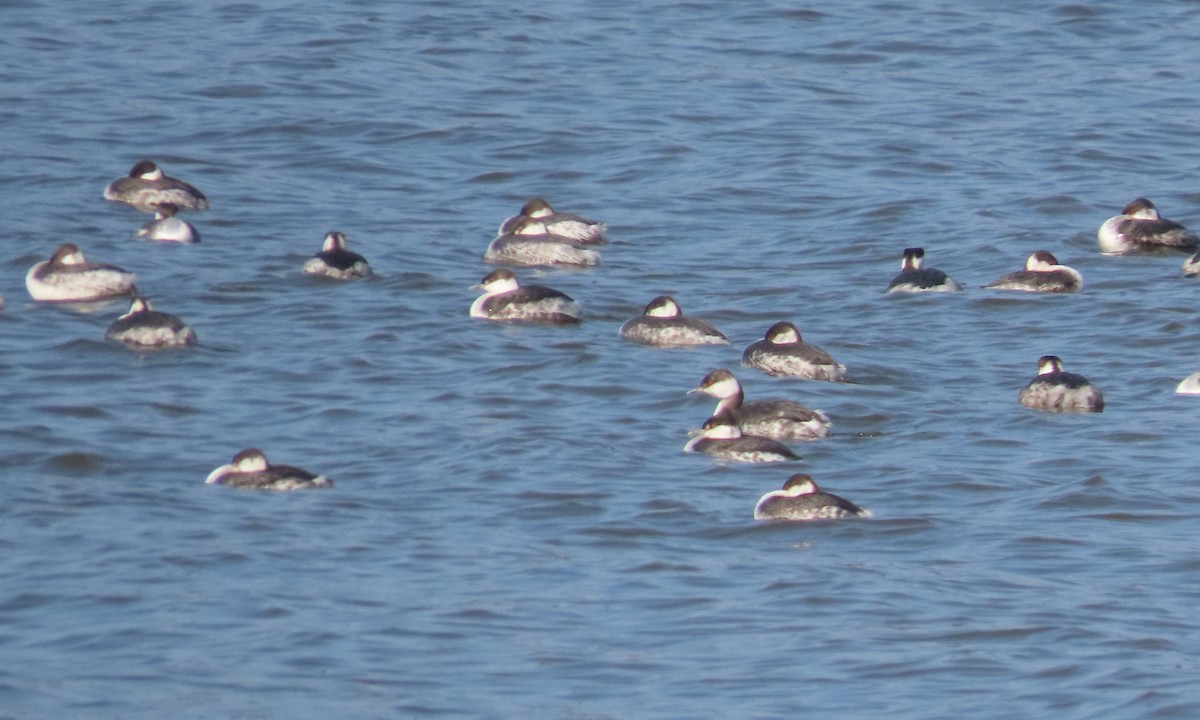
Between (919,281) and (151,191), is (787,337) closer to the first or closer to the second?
(919,281)

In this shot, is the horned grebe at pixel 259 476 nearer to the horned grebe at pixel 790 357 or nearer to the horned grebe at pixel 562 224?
the horned grebe at pixel 790 357

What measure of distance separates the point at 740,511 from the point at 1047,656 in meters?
2.71

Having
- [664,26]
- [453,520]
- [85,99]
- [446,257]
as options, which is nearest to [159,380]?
[453,520]

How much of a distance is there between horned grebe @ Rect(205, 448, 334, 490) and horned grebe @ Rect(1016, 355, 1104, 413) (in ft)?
16.4

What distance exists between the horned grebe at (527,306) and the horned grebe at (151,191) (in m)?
4.55

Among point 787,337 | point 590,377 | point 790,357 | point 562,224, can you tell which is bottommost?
point 590,377

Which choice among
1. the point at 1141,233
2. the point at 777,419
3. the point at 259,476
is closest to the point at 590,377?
the point at 777,419

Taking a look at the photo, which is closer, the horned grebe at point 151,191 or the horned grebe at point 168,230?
the horned grebe at point 168,230

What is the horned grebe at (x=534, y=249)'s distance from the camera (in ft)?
63.1

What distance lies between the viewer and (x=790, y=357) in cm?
1545

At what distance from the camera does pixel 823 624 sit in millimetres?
10258

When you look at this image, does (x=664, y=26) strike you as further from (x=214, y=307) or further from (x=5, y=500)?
(x=5, y=500)

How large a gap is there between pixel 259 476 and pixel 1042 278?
27.6 ft

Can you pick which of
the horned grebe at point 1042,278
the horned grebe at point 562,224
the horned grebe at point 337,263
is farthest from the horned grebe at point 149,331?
the horned grebe at point 1042,278
